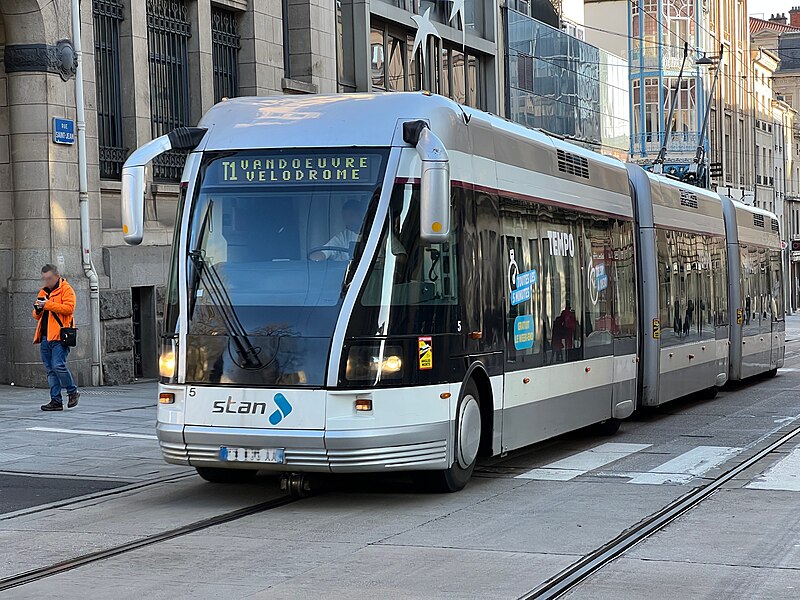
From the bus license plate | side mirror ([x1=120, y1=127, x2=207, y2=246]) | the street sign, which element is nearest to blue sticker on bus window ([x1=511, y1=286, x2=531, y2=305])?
the bus license plate

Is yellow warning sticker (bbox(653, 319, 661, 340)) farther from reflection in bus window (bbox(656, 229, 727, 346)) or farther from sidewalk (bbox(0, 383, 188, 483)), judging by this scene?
sidewalk (bbox(0, 383, 188, 483))

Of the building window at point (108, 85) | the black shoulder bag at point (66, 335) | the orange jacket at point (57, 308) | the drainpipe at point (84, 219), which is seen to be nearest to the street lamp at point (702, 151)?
the building window at point (108, 85)

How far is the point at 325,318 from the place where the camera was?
376 inches

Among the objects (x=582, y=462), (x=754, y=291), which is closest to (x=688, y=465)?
(x=582, y=462)

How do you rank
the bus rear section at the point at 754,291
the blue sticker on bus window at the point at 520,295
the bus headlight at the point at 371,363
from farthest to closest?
the bus rear section at the point at 754,291, the blue sticker on bus window at the point at 520,295, the bus headlight at the point at 371,363

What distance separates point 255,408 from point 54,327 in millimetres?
7604

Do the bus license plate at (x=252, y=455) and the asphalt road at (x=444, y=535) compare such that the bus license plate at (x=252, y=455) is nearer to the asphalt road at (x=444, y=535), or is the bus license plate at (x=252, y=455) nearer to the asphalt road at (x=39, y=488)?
the asphalt road at (x=444, y=535)

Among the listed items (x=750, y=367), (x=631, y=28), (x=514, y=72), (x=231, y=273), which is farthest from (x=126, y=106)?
(x=631, y=28)

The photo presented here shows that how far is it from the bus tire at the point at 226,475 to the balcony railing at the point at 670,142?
4945 cm

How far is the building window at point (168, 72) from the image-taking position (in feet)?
73.7

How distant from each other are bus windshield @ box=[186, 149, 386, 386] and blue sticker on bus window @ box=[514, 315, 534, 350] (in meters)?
2.39

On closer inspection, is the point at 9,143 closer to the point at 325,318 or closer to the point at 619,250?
the point at 619,250

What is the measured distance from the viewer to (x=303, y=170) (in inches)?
391

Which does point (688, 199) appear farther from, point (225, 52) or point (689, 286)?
point (225, 52)
